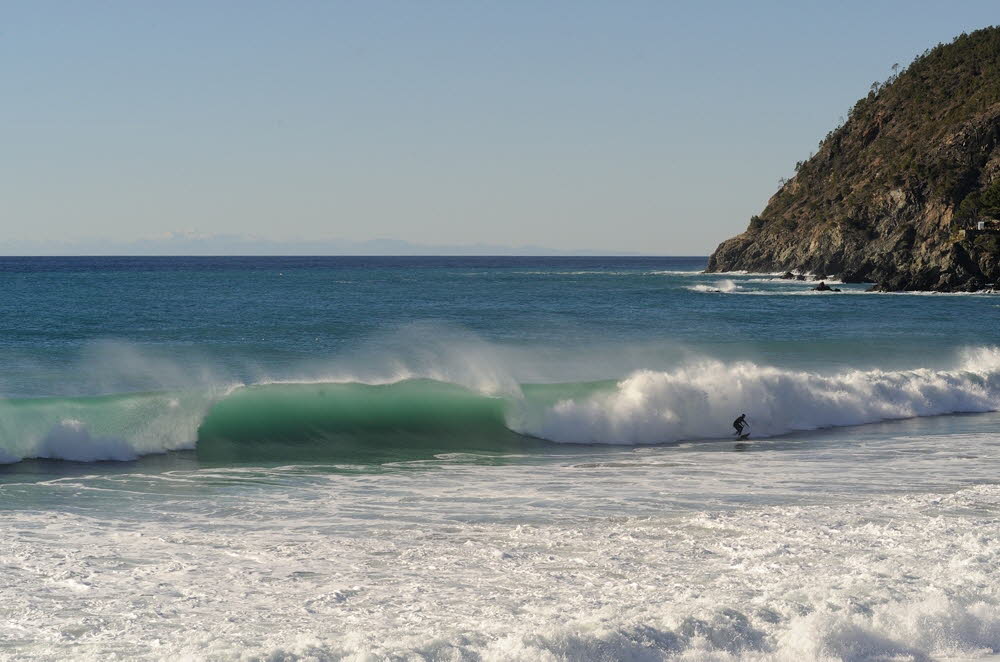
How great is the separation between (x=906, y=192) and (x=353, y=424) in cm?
8274

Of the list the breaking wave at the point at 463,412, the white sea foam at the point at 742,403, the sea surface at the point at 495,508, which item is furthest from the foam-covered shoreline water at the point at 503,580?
the white sea foam at the point at 742,403

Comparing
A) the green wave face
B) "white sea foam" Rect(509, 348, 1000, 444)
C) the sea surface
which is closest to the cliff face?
the sea surface

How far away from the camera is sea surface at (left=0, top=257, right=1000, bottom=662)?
6.96m

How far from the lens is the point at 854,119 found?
12825 centimetres

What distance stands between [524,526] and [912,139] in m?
109

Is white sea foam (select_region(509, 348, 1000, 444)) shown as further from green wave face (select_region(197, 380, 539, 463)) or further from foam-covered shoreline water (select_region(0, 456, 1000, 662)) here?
foam-covered shoreline water (select_region(0, 456, 1000, 662))

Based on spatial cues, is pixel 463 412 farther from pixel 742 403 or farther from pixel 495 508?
pixel 495 508

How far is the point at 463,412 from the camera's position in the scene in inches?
757

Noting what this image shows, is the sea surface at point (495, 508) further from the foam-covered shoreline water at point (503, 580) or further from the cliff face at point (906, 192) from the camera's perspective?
the cliff face at point (906, 192)

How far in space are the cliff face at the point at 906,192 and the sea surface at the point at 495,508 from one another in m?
51.0

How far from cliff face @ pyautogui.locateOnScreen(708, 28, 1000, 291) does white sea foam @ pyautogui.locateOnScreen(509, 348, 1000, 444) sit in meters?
51.7

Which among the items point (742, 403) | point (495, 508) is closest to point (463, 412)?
point (742, 403)

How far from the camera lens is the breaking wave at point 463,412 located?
1583cm

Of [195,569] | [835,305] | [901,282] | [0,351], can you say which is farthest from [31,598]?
[901,282]
